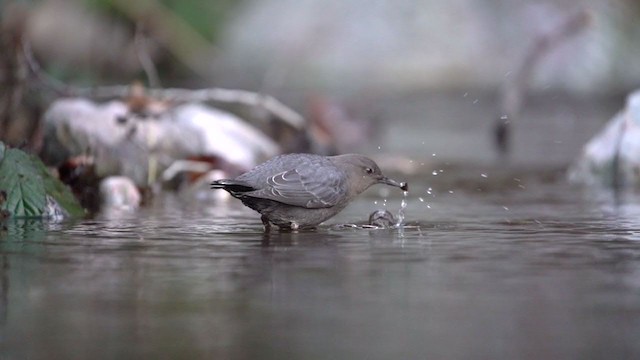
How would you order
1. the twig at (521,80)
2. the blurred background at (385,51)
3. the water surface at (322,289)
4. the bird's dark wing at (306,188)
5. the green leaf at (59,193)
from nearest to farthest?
1. the water surface at (322,289)
2. the bird's dark wing at (306,188)
3. the green leaf at (59,193)
4. the twig at (521,80)
5. the blurred background at (385,51)

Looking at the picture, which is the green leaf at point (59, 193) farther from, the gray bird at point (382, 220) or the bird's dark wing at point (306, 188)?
the gray bird at point (382, 220)

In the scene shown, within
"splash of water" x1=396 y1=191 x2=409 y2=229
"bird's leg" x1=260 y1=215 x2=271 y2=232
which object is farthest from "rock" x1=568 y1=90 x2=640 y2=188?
"bird's leg" x1=260 y1=215 x2=271 y2=232

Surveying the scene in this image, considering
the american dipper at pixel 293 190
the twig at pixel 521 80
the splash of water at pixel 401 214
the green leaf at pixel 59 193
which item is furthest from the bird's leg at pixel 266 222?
the twig at pixel 521 80

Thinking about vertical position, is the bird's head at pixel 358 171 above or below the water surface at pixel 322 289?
above

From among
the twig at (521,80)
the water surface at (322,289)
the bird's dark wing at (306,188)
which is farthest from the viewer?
the twig at (521,80)

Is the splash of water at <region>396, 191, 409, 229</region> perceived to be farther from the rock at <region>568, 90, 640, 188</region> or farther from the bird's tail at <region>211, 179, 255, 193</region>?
the rock at <region>568, 90, 640, 188</region>

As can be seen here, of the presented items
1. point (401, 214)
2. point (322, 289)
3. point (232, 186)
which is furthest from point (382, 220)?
point (322, 289)
